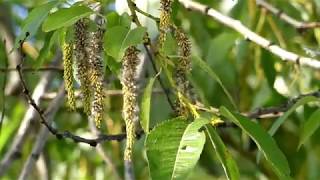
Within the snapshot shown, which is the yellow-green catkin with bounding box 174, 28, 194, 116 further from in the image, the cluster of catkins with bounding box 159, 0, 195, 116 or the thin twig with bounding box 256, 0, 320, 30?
the thin twig with bounding box 256, 0, 320, 30

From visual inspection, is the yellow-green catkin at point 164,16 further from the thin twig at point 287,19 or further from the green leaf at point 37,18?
the thin twig at point 287,19

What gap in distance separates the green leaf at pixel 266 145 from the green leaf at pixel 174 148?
0.22 feet

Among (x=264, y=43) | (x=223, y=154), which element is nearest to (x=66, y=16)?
(x=223, y=154)

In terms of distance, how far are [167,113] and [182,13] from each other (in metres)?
0.37

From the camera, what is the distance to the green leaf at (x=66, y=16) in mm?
1261

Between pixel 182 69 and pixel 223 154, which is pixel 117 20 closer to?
pixel 182 69

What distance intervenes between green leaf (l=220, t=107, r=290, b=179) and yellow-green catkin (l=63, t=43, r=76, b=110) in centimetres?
25

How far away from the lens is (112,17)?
137 cm

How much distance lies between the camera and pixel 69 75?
1.24m

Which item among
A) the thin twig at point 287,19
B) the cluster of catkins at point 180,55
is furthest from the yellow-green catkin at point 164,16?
the thin twig at point 287,19

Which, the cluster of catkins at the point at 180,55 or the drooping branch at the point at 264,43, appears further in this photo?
the drooping branch at the point at 264,43

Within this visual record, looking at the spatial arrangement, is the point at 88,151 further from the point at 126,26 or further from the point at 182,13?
the point at 126,26

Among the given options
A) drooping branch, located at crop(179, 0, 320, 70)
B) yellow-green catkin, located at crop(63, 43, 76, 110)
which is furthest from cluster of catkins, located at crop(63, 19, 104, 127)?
drooping branch, located at crop(179, 0, 320, 70)

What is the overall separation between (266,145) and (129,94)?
0.23 m
